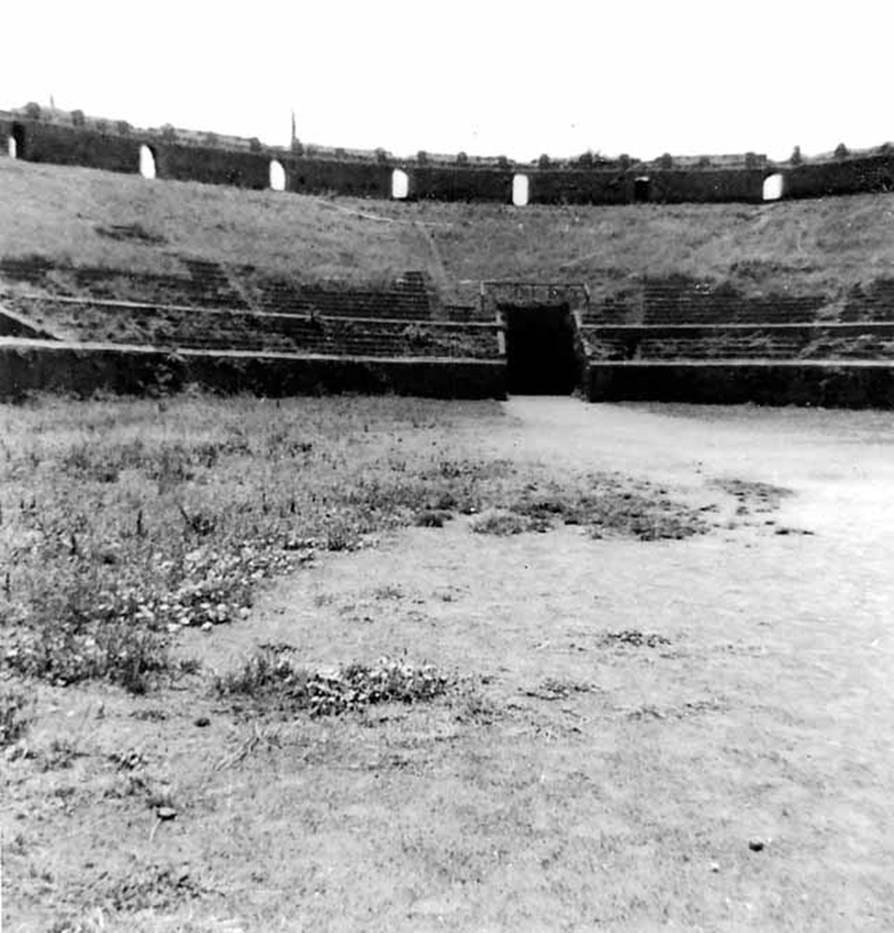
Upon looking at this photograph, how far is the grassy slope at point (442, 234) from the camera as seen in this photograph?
2708cm

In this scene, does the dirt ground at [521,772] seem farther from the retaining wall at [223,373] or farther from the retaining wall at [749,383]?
the retaining wall at [749,383]

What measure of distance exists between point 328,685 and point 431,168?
3969cm

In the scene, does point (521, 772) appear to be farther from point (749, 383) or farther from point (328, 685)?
point (749, 383)

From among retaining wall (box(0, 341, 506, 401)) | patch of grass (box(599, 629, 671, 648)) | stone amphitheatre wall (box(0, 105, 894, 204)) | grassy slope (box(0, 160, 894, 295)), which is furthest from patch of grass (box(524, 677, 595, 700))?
stone amphitheatre wall (box(0, 105, 894, 204))

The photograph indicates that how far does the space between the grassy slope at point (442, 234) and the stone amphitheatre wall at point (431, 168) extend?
2094 millimetres

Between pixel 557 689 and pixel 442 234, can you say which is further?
pixel 442 234

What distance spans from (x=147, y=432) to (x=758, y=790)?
1147cm

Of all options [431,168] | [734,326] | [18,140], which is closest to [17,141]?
[18,140]

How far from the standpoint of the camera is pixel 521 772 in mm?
3668

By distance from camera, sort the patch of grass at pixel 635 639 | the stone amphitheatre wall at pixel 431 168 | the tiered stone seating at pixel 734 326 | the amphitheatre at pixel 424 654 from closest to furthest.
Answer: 1. the amphitheatre at pixel 424 654
2. the patch of grass at pixel 635 639
3. the tiered stone seating at pixel 734 326
4. the stone amphitheatre wall at pixel 431 168

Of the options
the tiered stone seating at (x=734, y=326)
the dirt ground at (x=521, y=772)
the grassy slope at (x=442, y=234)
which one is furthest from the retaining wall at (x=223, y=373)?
the dirt ground at (x=521, y=772)

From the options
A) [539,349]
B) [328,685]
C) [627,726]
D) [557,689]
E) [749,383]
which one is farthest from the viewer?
[539,349]

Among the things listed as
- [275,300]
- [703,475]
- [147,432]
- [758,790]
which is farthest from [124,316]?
[758,790]

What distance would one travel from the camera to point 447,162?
40875 mm
